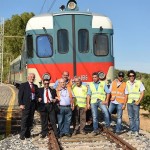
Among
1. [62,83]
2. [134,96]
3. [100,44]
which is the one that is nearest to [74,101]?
[62,83]

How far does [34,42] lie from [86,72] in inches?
83.1

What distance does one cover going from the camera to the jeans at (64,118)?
11.0m

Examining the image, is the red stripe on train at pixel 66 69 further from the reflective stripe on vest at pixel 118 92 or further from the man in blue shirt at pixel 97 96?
the reflective stripe on vest at pixel 118 92

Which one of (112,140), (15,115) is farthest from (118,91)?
(15,115)

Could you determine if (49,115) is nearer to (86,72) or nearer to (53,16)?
(86,72)

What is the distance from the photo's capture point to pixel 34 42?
13859 millimetres

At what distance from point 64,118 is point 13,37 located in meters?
55.9

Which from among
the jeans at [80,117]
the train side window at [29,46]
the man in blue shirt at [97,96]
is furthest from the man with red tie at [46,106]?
the train side window at [29,46]

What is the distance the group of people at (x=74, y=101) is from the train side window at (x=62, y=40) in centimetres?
244

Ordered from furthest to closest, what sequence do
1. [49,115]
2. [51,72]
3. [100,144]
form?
[51,72] < [49,115] < [100,144]

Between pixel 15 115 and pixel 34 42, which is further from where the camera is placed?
pixel 15 115

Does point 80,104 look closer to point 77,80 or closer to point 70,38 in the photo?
point 77,80

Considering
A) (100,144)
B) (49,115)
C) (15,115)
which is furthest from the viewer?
(15,115)

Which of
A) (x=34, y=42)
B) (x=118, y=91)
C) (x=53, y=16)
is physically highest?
(x=53, y=16)
